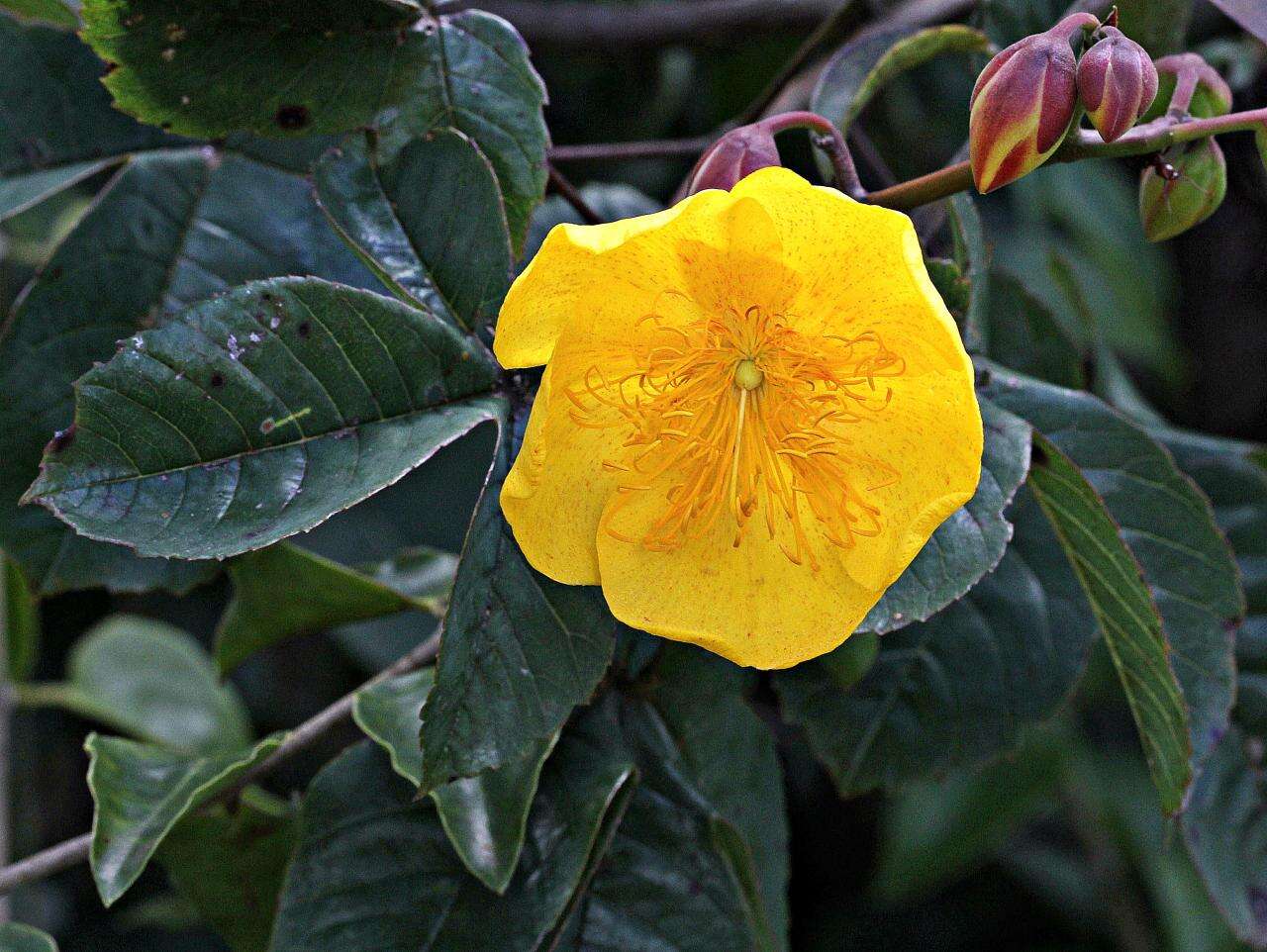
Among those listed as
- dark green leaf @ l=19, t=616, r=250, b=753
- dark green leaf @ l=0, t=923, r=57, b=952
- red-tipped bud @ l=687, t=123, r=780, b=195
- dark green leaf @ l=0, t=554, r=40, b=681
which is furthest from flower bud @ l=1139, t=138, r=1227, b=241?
dark green leaf @ l=19, t=616, r=250, b=753

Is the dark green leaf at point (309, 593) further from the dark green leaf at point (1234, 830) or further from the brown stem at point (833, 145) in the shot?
the dark green leaf at point (1234, 830)

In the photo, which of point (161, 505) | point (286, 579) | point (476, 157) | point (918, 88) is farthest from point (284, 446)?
point (918, 88)

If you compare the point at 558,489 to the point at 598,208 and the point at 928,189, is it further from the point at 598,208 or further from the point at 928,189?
the point at 598,208

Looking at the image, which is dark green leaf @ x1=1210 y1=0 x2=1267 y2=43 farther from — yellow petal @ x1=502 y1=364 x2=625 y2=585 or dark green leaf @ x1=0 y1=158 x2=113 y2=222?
dark green leaf @ x1=0 y1=158 x2=113 y2=222

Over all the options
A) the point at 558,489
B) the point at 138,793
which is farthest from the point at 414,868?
the point at 558,489

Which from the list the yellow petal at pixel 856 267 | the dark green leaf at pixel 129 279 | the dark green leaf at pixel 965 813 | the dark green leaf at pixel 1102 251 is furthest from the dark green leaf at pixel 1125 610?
the dark green leaf at pixel 1102 251
